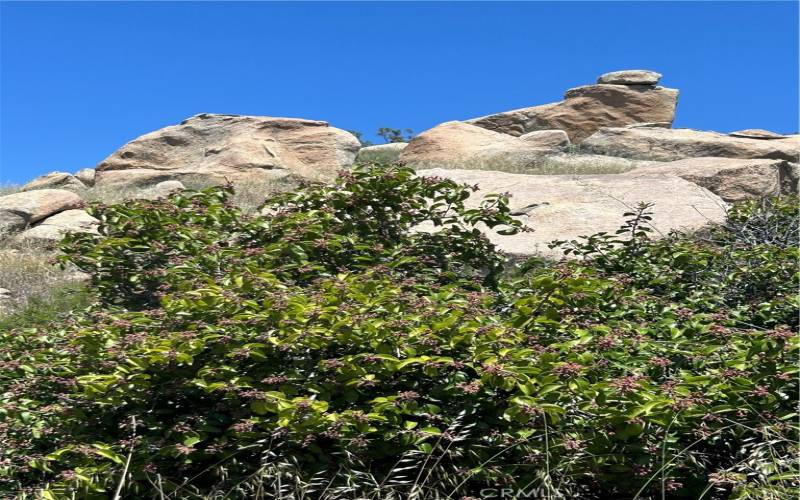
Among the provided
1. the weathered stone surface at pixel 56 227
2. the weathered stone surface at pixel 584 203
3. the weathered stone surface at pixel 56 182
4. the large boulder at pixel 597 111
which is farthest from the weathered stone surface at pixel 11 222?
the large boulder at pixel 597 111

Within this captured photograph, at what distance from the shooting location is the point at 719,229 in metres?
8.56

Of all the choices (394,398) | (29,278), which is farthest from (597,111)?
(394,398)

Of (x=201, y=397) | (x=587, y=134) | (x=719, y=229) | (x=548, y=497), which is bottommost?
(x=548, y=497)

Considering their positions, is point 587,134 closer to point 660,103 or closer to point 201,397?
point 660,103

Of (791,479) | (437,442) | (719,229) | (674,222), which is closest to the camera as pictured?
(791,479)

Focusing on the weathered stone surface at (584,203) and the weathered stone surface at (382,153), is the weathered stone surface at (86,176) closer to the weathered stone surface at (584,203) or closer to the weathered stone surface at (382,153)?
the weathered stone surface at (382,153)

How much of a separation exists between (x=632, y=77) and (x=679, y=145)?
858 cm

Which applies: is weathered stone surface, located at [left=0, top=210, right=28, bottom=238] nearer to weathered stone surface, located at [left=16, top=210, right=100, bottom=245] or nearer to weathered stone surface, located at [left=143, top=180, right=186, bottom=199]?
weathered stone surface, located at [left=16, top=210, right=100, bottom=245]

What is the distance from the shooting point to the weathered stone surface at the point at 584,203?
9445 mm

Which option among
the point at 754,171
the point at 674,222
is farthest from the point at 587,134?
the point at 674,222

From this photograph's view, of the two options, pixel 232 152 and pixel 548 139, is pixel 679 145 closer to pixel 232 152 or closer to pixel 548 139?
pixel 548 139

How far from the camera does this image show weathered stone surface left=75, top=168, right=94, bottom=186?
23578 mm

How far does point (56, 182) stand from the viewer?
854 inches

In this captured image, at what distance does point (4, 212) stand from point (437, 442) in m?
11.8
